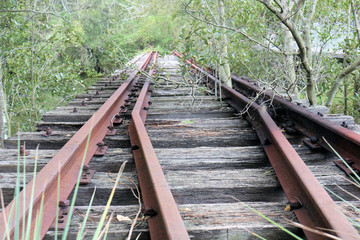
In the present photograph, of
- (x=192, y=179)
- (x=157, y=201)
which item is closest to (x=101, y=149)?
(x=192, y=179)

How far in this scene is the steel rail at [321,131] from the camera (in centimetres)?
250

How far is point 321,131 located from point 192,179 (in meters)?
1.30

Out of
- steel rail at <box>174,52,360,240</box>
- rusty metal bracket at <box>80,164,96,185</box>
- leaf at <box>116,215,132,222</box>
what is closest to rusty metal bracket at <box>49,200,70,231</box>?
leaf at <box>116,215,132,222</box>

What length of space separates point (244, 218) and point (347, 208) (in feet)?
1.80

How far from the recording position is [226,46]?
6551 mm

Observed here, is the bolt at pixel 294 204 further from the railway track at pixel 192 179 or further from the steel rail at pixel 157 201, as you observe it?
the steel rail at pixel 157 201

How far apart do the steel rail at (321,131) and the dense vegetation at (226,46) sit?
416 mm

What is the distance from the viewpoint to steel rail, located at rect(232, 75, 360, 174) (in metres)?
2.50

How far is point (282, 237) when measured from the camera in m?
1.72

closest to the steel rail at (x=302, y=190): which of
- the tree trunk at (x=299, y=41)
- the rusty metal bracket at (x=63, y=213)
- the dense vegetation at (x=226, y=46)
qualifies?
the rusty metal bracket at (x=63, y=213)

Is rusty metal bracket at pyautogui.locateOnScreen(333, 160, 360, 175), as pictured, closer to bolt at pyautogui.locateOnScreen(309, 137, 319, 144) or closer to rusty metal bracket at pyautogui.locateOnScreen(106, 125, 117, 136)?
bolt at pyautogui.locateOnScreen(309, 137, 319, 144)

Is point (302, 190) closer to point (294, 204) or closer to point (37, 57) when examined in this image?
point (294, 204)

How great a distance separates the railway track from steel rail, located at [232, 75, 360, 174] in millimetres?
103

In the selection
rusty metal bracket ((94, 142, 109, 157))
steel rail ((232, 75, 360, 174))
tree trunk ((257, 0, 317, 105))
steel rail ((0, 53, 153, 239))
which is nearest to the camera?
steel rail ((0, 53, 153, 239))
